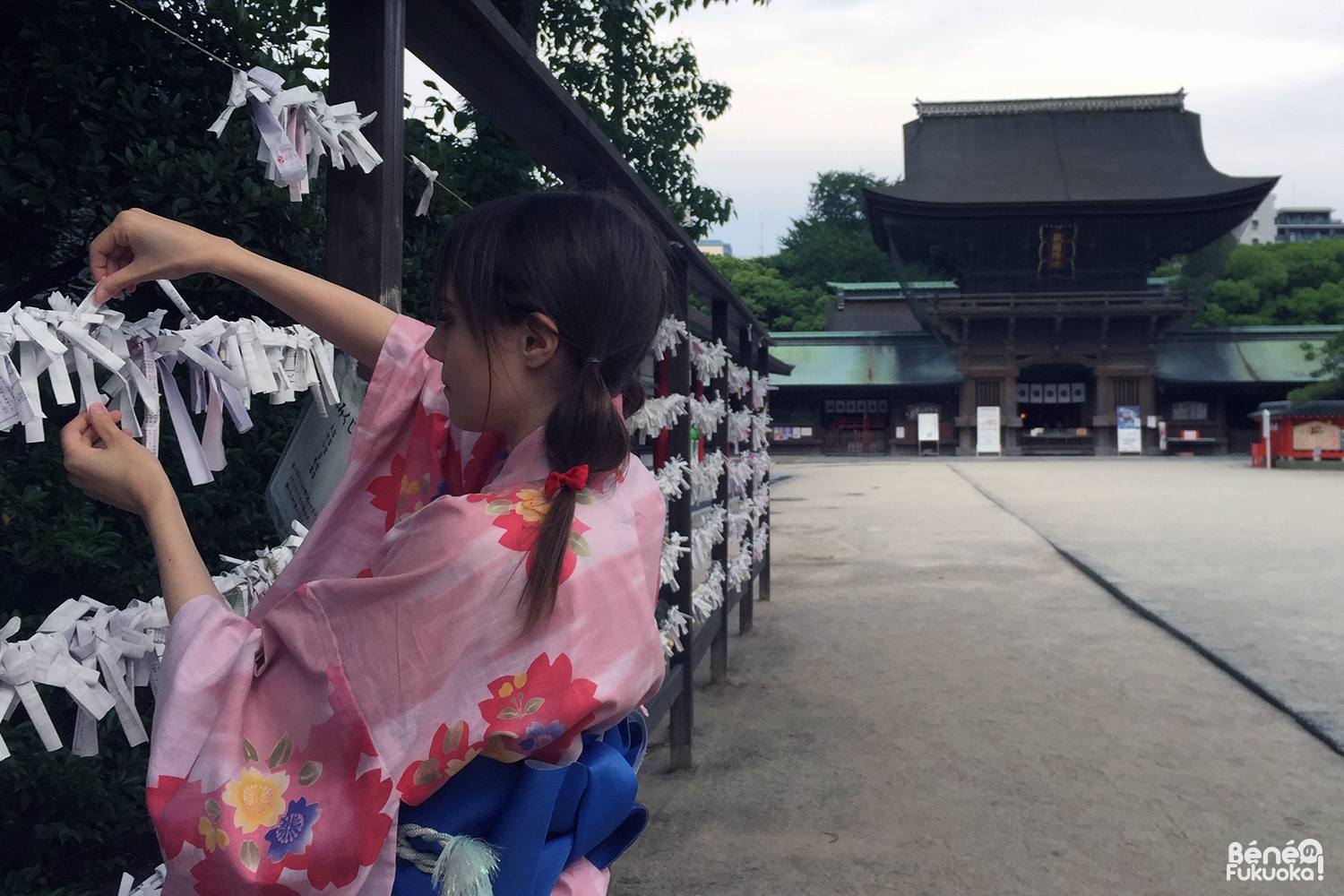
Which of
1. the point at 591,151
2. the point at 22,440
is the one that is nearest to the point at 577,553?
the point at 22,440

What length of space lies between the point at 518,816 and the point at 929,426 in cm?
2623

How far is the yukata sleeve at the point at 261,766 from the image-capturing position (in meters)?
0.95

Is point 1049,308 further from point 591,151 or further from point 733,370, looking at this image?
point 591,151

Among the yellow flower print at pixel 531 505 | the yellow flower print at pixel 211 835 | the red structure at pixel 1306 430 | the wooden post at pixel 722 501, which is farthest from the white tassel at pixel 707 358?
the red structure at pixel 1306 430

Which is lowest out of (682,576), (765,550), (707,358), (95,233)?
(765,550)

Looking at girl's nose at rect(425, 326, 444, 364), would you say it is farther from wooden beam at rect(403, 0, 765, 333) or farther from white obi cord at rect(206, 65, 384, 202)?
wooden beam at rect(403, 0, 765, 333)

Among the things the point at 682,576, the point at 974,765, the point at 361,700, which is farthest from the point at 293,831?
the point at 974,765

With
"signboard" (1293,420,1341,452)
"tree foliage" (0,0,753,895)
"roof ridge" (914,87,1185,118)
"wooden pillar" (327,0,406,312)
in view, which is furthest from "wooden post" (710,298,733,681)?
"roof ridge" (914,87,1185,118)

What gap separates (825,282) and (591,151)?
35.4 m

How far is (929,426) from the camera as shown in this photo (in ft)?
86.4

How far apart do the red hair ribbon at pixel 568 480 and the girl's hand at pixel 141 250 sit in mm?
487

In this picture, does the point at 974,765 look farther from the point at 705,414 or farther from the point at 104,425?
the point at 104,425

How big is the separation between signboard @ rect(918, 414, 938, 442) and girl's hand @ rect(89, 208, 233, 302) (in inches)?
1030

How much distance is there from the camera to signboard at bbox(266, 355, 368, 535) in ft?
4.90
